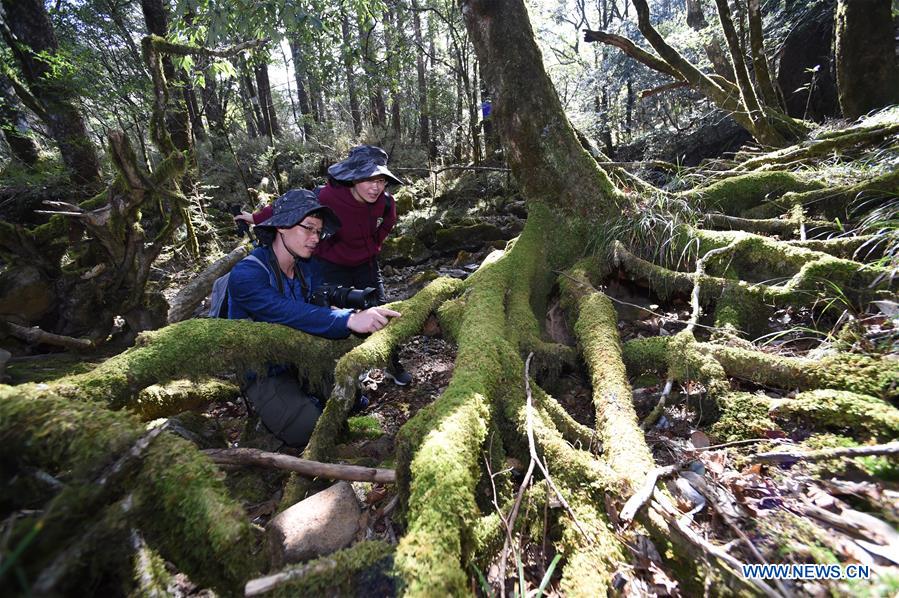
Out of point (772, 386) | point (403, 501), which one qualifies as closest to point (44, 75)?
point (403, 501)

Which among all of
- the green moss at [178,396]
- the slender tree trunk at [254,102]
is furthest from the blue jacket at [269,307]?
the slender tree trunk at [254,102]

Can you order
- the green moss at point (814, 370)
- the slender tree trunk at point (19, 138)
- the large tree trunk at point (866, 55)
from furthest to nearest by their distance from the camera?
the slender tree trunk at point (19, 138) < the large tree trunk at point (866, 55) < the green moss at point (814, 370)

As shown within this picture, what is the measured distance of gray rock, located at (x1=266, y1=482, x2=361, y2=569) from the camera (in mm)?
1749

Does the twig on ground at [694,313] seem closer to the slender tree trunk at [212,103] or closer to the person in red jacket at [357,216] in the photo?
the person in red jacket at [357,216]

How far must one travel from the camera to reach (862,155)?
15.5ft

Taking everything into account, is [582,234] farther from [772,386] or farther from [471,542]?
Answer: [471,542]

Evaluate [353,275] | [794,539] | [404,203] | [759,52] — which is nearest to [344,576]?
[794,539]

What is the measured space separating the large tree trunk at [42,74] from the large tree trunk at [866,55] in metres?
14.6

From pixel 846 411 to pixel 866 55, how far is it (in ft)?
22.0

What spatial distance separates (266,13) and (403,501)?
591 centimetres

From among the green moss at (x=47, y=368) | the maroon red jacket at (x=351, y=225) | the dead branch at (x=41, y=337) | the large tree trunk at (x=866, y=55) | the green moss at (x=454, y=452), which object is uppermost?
the large tree trunk at (x=866, y=55)

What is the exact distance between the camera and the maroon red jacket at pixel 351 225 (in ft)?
15.2

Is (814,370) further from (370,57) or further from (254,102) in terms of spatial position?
(254,102)

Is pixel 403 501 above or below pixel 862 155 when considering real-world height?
below
